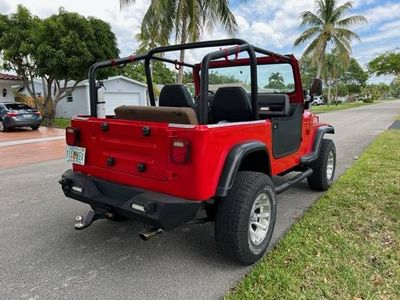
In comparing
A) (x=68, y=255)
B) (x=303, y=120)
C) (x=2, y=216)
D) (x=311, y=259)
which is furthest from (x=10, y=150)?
(x=311, y=259)

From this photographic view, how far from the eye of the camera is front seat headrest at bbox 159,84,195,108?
3.79 meters

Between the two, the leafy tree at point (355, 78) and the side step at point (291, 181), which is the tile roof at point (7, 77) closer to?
the side step at point (291, 181)

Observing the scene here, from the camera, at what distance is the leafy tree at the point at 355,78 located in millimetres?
67688

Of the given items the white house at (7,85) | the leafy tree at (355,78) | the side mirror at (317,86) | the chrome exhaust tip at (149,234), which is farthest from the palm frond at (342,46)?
the leafy tree at (355,78)

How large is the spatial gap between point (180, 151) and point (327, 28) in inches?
1101

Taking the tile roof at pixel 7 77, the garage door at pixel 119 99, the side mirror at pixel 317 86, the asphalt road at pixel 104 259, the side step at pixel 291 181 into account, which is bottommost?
the asphalt road at pixel 104 259

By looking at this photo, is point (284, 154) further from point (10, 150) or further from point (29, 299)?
point (10, 150)

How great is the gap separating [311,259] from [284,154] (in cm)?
137

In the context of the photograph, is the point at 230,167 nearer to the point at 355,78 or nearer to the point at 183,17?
the point at 183,17

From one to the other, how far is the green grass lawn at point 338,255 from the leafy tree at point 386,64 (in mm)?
32154

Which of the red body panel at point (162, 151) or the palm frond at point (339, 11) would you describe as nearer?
the red body panel at point (162, 151)

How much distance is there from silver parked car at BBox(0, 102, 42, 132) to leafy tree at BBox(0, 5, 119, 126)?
81.8 inches

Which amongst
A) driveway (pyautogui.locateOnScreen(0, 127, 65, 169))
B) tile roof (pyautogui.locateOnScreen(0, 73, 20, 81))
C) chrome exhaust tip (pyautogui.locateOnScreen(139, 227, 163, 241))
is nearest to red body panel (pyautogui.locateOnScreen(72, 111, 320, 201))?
chrome exhaust tip (pyautogui.locateOnScreen(139, 227, 163, 241))

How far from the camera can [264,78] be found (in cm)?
492
